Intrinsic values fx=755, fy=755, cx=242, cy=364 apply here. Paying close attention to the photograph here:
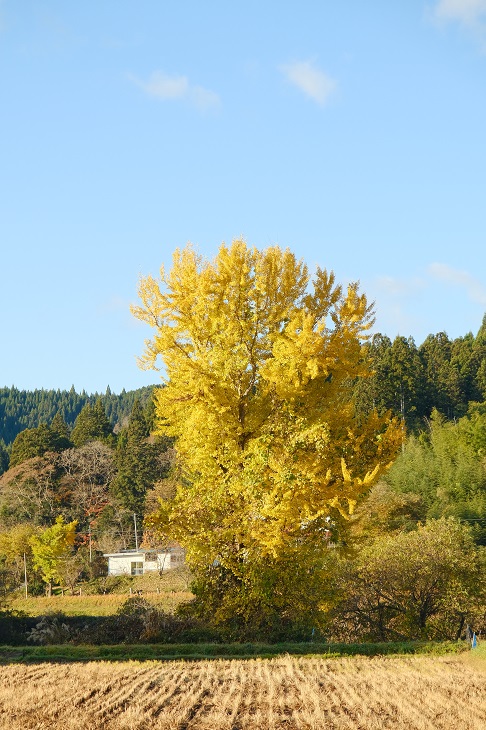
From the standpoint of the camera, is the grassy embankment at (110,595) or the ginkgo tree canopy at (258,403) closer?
the ginkgo tree canopy at (258,403)

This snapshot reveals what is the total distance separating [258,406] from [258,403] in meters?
0.08

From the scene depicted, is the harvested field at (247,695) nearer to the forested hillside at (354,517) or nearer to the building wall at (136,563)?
the forested hillside at (354,517)

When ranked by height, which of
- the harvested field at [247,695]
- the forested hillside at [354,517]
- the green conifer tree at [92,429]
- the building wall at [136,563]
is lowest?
the building wall at [136,563]

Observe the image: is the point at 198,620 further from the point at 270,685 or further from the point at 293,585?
the point at 270,685

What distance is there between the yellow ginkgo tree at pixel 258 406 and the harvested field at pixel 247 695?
3178mm

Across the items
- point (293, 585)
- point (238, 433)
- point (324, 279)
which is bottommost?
point (293, 585)

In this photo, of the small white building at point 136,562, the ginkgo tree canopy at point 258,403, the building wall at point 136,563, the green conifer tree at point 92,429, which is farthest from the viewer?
the green conifer tree at point 92,429

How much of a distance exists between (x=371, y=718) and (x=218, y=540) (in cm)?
727

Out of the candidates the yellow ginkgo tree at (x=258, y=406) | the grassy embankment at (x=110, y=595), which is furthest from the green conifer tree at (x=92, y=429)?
the yellow ginkgo tree at (x=258, y=406)

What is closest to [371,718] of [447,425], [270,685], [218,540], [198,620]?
[270,685]

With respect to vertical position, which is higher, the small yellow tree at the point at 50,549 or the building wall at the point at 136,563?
the small yellow tree at the point at 50,549

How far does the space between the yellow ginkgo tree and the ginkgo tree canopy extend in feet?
0.09

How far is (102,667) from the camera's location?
49.2 ft

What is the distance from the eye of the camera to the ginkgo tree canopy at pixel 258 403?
16844 millimetres
